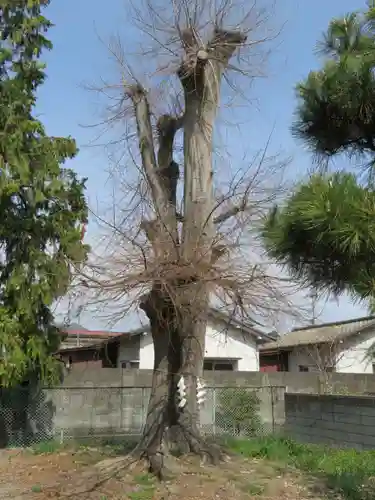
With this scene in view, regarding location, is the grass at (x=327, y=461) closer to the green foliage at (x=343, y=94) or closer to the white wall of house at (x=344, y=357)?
the green foliage at (x=343, y=94)

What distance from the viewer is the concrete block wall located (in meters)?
11.1

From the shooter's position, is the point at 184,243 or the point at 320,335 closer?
the point at 184,243

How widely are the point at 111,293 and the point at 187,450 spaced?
8.33 ft

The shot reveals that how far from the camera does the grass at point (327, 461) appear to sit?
23.1 ft

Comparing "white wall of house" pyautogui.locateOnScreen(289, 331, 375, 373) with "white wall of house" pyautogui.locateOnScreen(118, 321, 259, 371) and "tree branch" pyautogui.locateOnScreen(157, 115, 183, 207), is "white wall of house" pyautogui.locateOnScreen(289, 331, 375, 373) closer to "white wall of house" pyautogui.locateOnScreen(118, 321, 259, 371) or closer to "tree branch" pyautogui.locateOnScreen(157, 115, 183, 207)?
"white wall of house" pyautogui.locateOnScreen(118, 321, 259, 371)

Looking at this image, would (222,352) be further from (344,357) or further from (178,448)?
(178,448)

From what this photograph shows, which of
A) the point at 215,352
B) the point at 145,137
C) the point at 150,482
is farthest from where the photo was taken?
the point at 215,352

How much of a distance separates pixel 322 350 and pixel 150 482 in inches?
663

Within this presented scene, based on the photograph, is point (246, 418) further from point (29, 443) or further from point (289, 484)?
point (289, 484)

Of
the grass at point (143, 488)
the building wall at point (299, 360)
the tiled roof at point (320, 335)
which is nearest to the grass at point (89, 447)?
the grass at point (143, 488)

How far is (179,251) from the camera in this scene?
7.57 meters

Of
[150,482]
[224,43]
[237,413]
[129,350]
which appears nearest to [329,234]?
[150,482]

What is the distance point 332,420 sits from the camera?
11.9 metres

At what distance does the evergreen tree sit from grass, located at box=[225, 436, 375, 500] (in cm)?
269
